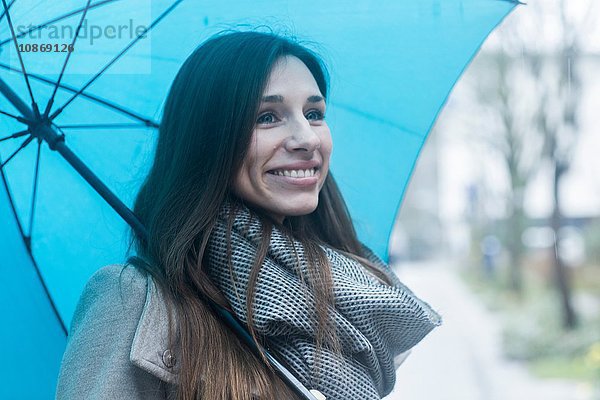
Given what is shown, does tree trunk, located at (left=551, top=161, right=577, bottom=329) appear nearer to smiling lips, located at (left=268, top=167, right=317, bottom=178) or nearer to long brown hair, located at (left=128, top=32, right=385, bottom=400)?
long brown hair, located at (left=128, top=32, right=385, bottom=400)

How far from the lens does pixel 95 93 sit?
7.93 feet

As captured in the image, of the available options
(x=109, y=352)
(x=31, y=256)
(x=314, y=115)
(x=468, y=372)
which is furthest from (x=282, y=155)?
(x=468, y=372)

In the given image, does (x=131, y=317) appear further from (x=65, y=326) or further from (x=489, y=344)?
(x=489, y=344)

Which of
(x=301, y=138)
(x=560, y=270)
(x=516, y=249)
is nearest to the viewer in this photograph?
(x=301, y=138)

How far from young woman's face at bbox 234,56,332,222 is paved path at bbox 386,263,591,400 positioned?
4.24 meters

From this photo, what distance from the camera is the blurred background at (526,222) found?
395 inches

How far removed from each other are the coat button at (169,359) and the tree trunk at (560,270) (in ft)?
33.2

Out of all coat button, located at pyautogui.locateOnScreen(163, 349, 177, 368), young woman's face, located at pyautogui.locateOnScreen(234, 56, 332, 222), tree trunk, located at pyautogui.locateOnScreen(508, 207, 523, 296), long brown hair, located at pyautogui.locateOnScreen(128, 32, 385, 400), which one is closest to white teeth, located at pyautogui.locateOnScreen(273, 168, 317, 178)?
young woman's face, located at pyautogui.locateOnScreen(234, 56, 332, 222)

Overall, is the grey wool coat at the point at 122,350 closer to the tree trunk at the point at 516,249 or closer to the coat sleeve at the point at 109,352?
the coat sleeve at the point at 109,352

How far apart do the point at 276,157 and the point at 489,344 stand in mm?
10695

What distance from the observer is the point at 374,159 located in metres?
2.93

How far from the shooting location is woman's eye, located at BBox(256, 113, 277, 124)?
2.27 meters

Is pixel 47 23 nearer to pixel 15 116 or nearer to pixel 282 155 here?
pixel 15 116

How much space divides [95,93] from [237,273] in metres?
0.69
